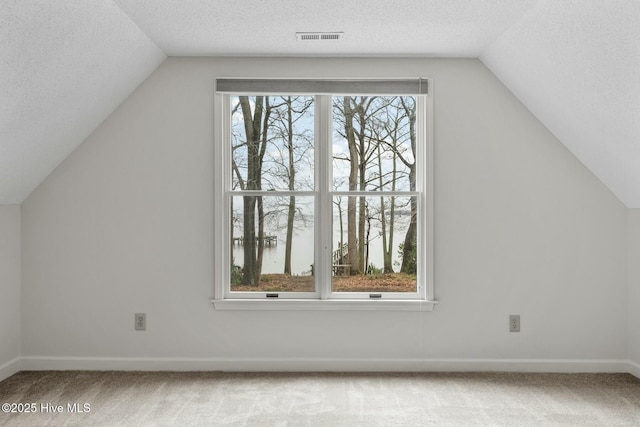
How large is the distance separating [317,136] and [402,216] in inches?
33.7

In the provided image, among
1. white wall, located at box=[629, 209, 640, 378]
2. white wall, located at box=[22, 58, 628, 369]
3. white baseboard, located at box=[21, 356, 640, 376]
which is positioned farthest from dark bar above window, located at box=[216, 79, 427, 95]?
white baseboard, located at box=[21, 356, 640, 376]

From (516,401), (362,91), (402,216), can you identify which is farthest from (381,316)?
(362,91)

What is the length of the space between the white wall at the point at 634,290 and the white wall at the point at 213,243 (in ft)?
0.26

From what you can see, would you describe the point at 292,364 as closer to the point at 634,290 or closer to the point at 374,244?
the point at 374,244

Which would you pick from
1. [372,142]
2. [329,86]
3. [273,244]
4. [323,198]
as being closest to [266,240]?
[273,244]

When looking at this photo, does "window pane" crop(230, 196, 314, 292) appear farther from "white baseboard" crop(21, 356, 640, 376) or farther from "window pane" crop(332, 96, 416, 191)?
"white baseboard" crop(21, 356, 640, 376)

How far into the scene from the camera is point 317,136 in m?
4.19

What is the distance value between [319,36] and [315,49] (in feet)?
1.04

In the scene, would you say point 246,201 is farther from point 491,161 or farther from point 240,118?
point 491,161

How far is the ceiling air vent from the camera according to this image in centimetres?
356

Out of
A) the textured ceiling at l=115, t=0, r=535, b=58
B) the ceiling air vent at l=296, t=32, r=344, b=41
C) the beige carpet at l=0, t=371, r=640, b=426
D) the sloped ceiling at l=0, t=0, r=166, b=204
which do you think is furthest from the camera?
the ceiling air vent at l=296, t=32, r=344, b=41

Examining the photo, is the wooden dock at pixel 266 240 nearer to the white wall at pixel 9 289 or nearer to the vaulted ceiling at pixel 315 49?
the vaulted ceiling at pixel 315 49

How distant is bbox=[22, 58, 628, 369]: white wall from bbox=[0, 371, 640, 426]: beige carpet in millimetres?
222

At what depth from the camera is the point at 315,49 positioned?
3.91 meters
